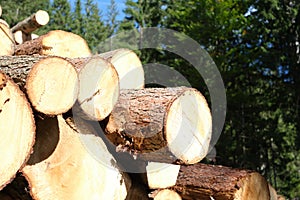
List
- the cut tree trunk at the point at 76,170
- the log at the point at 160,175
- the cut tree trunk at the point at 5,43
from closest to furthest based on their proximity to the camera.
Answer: the cut tree trunk at the point at 76,170, the log at the point at 160,175, the cut tree trunk at the point at 5,43

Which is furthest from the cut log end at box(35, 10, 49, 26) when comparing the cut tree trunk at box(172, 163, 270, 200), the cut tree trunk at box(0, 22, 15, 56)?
the cut tree trunk at box(172, 163, 270, 200)

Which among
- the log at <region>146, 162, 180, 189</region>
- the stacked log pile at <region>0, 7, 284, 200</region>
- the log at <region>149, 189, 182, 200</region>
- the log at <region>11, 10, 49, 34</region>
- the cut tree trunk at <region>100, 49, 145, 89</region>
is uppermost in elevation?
the log at <region>11, 10, 49, 34</region>

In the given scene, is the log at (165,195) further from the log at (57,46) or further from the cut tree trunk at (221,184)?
the log at (57,46)

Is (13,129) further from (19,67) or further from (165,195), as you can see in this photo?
(165,195)

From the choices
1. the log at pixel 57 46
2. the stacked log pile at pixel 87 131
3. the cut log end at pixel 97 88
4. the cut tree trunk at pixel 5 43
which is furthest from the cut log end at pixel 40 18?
the cut log end at pixel 97 88

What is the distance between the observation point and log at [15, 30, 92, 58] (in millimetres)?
3082

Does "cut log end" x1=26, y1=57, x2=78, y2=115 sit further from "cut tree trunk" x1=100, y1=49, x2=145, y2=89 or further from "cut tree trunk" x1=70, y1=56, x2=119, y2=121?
"cut tree trunk" x1=100, y1=49, x2=145, y2=89

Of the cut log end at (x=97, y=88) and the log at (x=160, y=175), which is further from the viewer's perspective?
the log at (x=160, y=175)

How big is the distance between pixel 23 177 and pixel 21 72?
18.4 inches

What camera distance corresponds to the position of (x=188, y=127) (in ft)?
7.29

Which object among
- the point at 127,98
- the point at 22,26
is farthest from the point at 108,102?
the point at 22,26

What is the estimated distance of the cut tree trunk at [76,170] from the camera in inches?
78.4

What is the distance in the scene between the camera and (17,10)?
1883 cm

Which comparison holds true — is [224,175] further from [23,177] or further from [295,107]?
[295,107]
